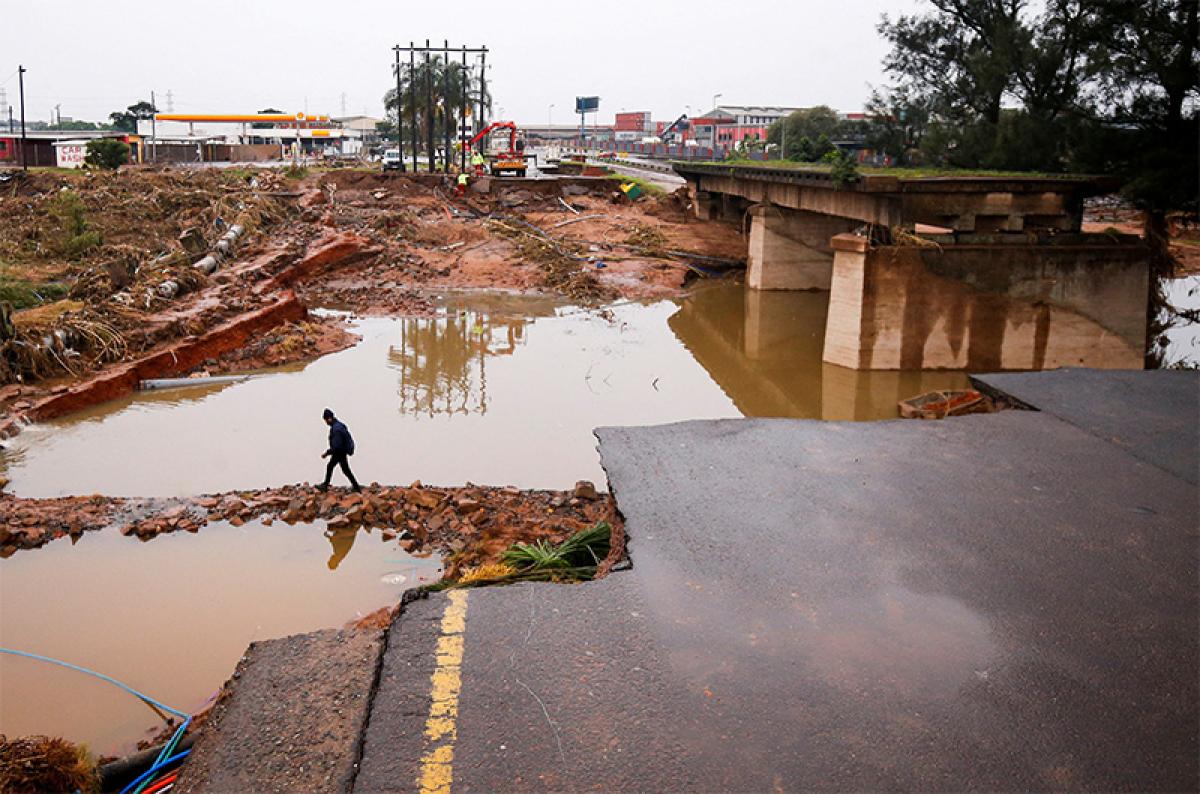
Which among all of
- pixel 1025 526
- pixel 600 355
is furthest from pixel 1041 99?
pixel 1025 526

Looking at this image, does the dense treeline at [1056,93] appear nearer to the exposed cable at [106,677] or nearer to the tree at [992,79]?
the tree at [992,79]

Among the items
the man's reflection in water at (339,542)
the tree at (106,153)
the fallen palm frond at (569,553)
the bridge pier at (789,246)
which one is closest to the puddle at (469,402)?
the man's reflection in water at (339,542)

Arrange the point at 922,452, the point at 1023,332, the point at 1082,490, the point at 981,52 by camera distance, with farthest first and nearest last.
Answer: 1. the point at 981,52
2. the point at 1023,332
3. the point at 922,452
4. the point at 1082,490

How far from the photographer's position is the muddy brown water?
8.45 meters

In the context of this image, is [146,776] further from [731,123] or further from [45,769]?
[731,123]

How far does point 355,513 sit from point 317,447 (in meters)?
3.95

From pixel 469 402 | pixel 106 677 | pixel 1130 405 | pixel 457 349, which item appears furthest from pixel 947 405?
pixel 457 349

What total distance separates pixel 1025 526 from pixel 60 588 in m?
8.51

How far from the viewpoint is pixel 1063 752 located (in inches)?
181

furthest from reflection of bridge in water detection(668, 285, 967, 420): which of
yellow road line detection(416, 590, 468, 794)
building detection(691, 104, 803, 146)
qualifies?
building detection(691, 104, 803, 146)

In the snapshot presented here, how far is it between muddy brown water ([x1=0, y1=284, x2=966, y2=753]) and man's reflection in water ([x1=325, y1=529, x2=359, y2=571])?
4 centimetres

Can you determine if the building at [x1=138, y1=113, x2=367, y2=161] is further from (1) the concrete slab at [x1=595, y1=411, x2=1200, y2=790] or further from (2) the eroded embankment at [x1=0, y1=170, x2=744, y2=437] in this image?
(1) the concrete slab at [x1=595, y1=411, x2=1200, y2=790]

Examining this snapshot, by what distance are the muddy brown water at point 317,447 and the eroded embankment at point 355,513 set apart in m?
0.23

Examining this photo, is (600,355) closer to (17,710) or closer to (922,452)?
(922,452)
